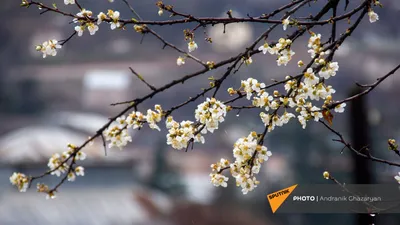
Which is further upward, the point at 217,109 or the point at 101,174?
the point at 101,174

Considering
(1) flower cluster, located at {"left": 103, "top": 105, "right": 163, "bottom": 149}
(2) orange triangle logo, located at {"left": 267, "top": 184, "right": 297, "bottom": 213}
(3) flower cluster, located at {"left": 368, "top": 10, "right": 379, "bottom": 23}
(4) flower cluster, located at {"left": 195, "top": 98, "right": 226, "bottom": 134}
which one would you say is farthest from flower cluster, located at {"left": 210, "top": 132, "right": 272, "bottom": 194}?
(2) orange triangle logo, located at {"left": 267, "top": 184, "right": 297, "bottom": 213}

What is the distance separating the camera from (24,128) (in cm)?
222

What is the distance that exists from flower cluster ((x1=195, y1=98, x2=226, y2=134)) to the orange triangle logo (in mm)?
890

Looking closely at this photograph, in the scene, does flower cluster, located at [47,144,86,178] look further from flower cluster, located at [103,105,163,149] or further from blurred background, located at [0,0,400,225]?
blurred background, located at [0,0,400,225]

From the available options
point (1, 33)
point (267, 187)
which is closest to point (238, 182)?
point (267, 187)

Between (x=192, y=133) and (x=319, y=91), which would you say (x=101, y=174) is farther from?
(x=319, y=91)

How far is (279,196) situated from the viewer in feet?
6.30

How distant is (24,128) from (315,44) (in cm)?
157

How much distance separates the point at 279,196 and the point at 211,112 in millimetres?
982

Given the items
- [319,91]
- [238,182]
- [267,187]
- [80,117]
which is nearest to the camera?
[319,91]

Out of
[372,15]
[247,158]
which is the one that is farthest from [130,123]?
[372,15]

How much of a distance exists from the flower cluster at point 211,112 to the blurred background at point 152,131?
32.8 inches

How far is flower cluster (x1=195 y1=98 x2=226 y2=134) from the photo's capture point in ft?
3.36

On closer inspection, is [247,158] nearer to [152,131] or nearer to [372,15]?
[372,15]
